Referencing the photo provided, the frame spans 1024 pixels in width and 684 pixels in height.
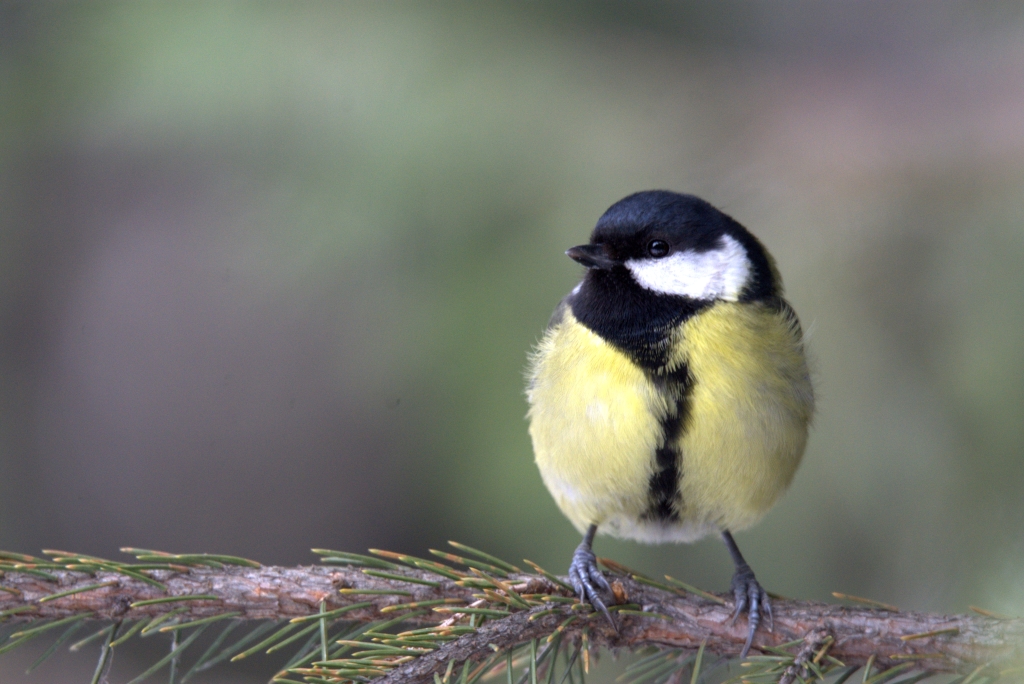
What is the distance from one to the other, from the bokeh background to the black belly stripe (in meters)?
0.46

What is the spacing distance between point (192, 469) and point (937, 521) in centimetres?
210

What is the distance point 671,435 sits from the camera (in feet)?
4.44

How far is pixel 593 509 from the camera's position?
1.53 m

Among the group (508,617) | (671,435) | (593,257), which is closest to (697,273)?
(593,257)

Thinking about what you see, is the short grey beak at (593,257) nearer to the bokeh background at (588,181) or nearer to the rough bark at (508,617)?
the bokeh background at (588,181)

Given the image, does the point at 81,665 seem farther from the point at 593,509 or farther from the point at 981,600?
the point at 981,600

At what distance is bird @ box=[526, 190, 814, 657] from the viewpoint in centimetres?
136

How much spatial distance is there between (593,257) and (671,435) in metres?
0.33

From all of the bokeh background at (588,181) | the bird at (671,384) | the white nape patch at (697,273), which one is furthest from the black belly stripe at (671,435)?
the bokeh background at (588,181)

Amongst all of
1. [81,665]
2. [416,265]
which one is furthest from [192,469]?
[416,265]

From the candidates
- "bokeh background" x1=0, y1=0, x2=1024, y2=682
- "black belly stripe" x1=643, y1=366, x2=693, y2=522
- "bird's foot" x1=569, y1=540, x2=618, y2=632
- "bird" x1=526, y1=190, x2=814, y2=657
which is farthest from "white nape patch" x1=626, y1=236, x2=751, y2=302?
"bird's foot" x1=569, y1=540, x2=618, y2=632

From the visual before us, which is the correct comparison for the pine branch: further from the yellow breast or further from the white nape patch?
the white nape patch

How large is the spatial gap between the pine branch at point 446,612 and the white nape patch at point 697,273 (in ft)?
1.73

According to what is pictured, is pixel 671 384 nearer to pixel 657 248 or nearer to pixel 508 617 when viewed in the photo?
pixel 657 248
